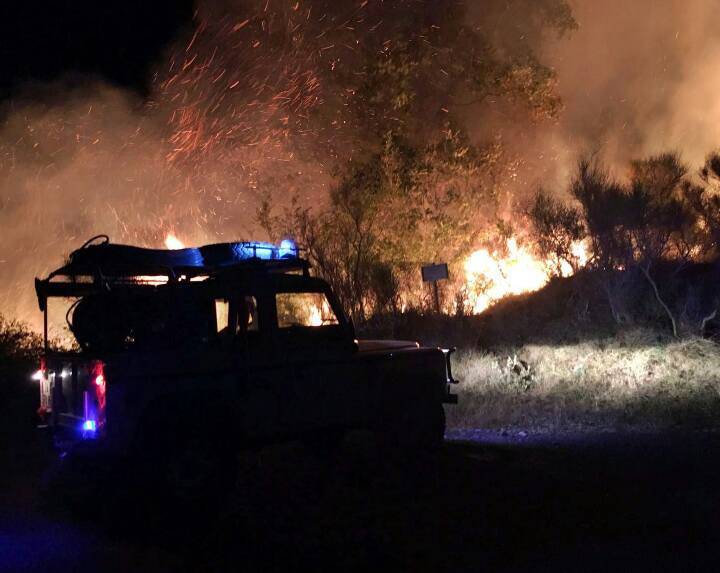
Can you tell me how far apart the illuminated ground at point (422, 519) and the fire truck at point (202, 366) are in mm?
559

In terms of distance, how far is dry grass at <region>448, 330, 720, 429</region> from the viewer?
37.6 ft

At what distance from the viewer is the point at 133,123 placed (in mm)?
20281

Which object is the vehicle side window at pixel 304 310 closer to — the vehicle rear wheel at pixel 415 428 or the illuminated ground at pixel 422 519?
the vehicle rear wheel at pixel 415 428

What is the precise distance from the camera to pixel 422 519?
252 inches

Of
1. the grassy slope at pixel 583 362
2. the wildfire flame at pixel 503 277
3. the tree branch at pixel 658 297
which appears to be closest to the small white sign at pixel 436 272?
the grassy slope at pixel 583 362

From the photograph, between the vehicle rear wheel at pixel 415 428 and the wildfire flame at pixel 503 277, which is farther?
the wildfire flame at pixel 503 277

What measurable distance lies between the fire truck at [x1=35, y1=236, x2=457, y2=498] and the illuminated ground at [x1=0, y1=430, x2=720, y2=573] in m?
0.56

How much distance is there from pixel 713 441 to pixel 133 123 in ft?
52.7

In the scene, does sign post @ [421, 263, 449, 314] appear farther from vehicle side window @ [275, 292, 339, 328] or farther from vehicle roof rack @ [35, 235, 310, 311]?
vehicle roof rack @ [35, 235, 310, 311]

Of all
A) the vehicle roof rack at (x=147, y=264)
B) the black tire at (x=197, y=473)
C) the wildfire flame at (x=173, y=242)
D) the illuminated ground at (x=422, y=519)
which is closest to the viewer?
the illuminated ground at (x=422, y=519)

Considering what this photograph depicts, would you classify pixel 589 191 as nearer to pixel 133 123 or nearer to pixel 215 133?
pixel 215 133

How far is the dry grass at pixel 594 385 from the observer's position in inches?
451

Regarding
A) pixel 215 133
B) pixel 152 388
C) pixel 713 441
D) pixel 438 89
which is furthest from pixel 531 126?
pixel 152 388

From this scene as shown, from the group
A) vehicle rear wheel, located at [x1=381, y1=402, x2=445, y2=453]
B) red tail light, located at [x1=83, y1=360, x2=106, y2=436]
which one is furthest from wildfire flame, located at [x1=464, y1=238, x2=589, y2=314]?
red tail light, located at [x1=83, y1=360, x2=106, y2=436]
